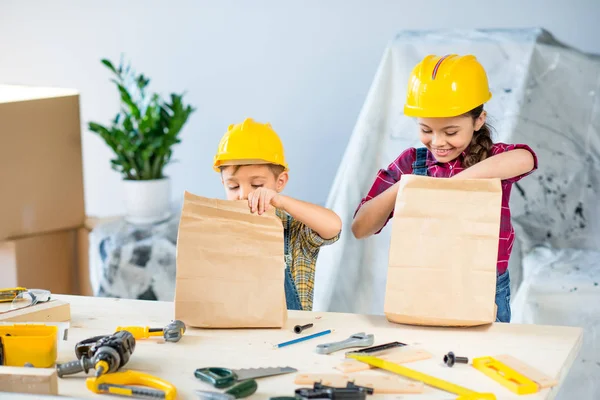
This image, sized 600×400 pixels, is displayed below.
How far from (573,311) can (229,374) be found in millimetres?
1339

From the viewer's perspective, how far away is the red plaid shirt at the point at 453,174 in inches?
61.5

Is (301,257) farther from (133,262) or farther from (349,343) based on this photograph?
(133,262)

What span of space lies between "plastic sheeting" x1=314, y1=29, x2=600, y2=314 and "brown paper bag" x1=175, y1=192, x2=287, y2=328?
1.23 meters

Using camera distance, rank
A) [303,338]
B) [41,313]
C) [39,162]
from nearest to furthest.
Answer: [303,338] → [41,313] → [39,162]

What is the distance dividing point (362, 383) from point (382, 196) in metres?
0.52

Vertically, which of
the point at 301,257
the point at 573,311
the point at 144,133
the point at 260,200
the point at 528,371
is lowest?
the point at 573,311

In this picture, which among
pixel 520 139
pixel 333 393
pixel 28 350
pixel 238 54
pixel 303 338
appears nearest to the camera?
pixel 333 393

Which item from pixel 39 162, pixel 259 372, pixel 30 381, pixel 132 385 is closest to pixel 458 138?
pixel 259 372

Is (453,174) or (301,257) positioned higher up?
(453,174)

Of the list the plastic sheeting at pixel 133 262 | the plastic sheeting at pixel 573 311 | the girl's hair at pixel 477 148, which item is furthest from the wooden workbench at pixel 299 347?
the plastic sheeting at pixel 133 262

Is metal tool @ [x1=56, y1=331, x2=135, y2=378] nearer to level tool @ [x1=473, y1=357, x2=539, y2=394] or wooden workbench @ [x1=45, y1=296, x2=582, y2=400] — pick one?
wooden workbench @ [x1=45, y1=296, x2=582, y2=400]

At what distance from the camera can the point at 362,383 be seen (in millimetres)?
1039

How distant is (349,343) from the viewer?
1196 mm

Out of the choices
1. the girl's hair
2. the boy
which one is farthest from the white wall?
the boy
